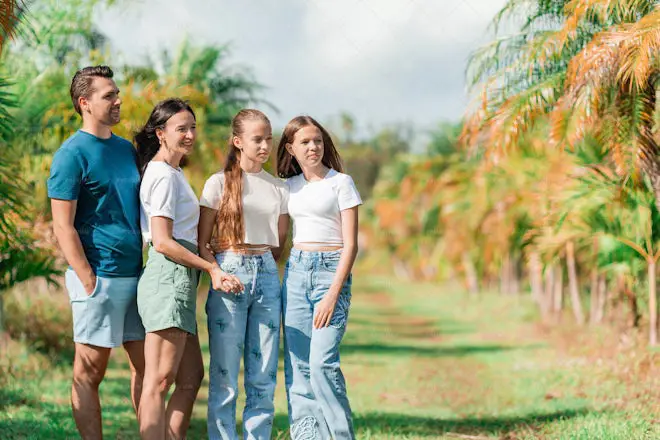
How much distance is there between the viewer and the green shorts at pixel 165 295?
4605 mm

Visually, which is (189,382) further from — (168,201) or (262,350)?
(168,201)

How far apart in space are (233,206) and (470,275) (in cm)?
2401

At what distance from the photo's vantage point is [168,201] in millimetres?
4609

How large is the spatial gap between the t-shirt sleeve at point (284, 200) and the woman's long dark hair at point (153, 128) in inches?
26.1

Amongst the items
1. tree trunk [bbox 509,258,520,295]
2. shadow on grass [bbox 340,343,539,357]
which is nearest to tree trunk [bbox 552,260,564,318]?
shadow on grass [bbox 340,343,539,357]

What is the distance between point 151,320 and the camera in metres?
4.62

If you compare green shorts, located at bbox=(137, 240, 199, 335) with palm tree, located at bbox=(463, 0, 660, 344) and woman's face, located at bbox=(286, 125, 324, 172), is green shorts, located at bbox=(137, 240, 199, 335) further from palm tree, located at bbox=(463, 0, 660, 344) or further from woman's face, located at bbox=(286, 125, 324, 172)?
palm tree, located at bbox=(463, 0, 660, 344)

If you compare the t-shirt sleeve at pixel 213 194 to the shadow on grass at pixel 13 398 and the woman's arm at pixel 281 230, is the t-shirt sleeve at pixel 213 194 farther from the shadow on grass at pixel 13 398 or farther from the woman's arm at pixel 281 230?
the shadow on grass at pixel 13 398

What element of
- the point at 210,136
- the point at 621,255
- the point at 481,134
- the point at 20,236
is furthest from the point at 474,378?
the point at 20,236

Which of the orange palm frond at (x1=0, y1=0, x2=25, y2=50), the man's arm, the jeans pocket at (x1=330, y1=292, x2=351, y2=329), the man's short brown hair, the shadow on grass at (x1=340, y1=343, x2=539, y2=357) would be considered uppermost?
the orange palm frond at (x1=0, y1=0, x2=25, y2=50)

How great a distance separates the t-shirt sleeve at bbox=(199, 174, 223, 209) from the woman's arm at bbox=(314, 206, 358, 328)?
703 millimetres

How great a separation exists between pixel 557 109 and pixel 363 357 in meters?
5.90

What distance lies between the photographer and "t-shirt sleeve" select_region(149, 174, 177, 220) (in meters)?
4.60

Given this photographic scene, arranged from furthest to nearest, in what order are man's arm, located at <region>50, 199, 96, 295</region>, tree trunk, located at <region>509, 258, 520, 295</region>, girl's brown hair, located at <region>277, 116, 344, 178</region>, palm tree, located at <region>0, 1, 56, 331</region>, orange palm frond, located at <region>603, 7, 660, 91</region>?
1. tree trunk, located at <region>509, 258, 520, 295</region>
2. palm tree, located at <region>0, 1, 56, 331</region>
3. orange palm frond, located at <region>603, 7, 660, 91</region>
4. girl's brown hair, located at <region>277, 116, 344, 178</region>
5. man's arm, located at <region>50, 199, 96, 295</region>
